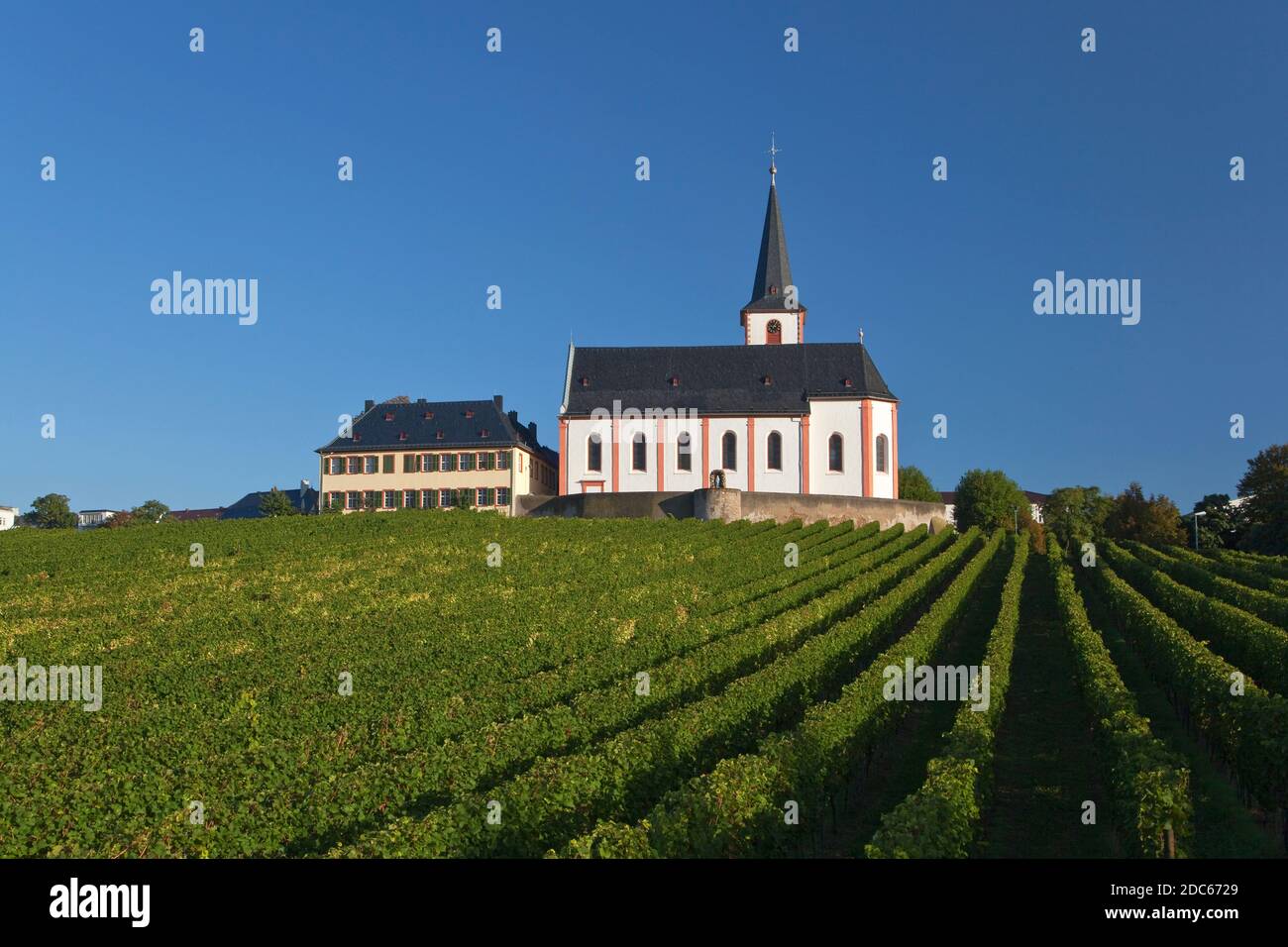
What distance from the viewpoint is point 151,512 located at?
340 feet

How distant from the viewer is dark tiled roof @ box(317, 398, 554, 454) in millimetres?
73188

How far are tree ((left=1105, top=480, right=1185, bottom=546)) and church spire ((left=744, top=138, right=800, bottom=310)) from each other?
34.6 meters

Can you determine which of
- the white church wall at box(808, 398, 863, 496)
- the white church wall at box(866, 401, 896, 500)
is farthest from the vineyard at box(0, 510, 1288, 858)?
the white church wall at box(866, 401, 896, 500)

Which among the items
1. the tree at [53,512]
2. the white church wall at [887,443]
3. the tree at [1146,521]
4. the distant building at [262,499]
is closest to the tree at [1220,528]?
the tree at [1146,521]

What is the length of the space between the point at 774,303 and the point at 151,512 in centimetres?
6461

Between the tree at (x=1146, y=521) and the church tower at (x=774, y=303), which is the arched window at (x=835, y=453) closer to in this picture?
the church tower at (x=774, y=303)

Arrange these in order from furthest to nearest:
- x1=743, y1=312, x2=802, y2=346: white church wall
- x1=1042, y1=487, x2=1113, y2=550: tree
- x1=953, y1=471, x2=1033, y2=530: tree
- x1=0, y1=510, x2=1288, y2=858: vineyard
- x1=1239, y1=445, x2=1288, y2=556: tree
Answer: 1. x1=1042, y1=487, x2=1113, y2=550: tree
2. x1=953, y1=471, x2=1033, y2=530: tree
3. x1=743, y1=312, x2=802, y2=346: white church wall
4. x1=1239, y1=445, x2=1288, y2=556: tree
5. x1=0, y1=510, x2=1288, y2=858: vineyard

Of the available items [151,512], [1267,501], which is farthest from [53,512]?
[1267,501]

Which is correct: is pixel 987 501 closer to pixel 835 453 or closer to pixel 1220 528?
pixel 1220 528

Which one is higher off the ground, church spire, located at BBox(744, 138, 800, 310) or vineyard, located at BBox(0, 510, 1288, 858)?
church spire, located at BBox(744, 138, 800, 310)

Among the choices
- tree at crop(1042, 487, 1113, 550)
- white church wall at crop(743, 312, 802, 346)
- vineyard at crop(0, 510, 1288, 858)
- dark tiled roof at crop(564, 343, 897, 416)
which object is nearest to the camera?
vineyard at crop(0, 510, 1288, 858)

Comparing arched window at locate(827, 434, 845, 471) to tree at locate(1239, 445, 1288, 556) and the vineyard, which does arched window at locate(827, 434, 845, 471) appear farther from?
the vineyard
